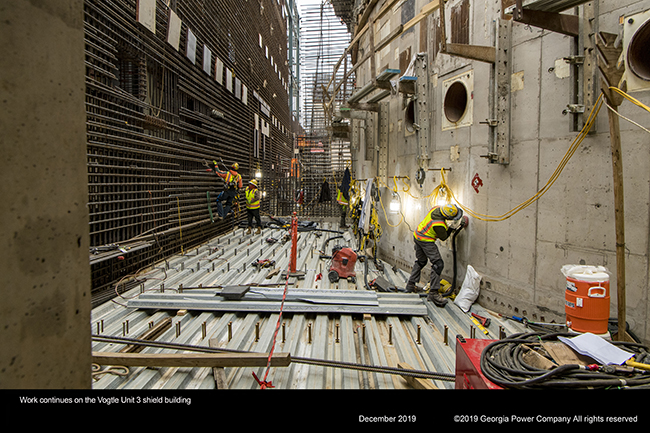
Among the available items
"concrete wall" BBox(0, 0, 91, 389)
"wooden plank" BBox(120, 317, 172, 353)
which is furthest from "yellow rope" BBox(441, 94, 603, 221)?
"wooden plank" BBox(120, 317, 172, 353)

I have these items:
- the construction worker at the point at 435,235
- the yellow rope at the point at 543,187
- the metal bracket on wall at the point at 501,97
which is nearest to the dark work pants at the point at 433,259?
the construction worker at the point at 435,235

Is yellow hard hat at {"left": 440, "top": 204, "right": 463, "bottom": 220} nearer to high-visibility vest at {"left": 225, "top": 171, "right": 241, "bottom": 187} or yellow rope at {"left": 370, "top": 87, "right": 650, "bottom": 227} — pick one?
yellow rope at {"left": 370, "top": 87, "right": 650, "bottom": 227}

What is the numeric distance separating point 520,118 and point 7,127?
5955 millimetres

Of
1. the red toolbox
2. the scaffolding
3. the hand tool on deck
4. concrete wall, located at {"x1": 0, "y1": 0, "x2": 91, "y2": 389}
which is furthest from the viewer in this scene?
the scaffolding

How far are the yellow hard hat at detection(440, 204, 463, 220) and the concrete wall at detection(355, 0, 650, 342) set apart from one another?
44 centimetres

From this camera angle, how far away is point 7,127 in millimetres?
1367

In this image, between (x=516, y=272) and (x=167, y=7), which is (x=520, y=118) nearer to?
(x=516, y=272)

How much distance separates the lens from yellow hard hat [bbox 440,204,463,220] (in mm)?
5469

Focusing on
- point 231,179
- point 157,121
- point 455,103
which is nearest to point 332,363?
point 455,103

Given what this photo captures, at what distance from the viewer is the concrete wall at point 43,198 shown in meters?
1.38

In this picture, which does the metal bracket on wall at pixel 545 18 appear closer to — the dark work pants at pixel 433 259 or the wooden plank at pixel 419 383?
the dark work pants at pixel 433 259

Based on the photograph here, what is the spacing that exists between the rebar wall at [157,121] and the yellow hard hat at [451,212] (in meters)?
5.97

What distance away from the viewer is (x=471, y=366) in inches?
97.9

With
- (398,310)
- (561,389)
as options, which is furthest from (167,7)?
(561,389)
